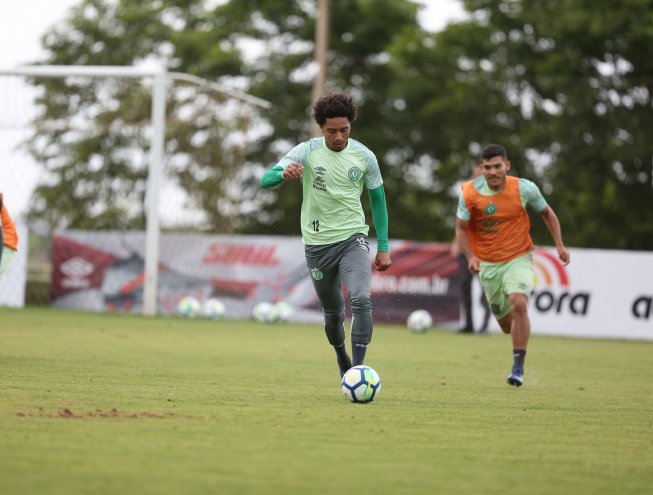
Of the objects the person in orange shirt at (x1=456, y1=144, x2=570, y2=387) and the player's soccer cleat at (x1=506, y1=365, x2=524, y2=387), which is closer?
the player's soccer cleat at (x1=506, y1=365, x2=524, y2=387)

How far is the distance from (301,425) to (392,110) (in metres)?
31.9

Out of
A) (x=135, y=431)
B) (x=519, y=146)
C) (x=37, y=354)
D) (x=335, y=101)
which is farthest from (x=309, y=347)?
(x=519, y=146)

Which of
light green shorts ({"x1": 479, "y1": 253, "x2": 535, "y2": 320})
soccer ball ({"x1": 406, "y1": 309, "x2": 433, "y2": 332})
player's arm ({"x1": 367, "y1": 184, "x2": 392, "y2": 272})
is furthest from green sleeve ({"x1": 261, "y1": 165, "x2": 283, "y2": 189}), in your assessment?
soccer ball ({"x1": 406, "y1": 309, "x2": 433, "y2": 332})

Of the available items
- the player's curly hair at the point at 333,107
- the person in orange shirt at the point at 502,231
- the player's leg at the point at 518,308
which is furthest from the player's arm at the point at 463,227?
the player's curly hair at the point at 333,107

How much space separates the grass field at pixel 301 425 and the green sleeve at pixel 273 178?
65.6 inches

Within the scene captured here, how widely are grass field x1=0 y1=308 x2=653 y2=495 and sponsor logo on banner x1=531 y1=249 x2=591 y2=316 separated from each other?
8.07 meters

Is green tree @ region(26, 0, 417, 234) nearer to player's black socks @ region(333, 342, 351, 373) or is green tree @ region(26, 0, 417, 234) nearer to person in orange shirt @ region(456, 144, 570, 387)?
person in orange shirt @ region(456, 144, 570, 387)

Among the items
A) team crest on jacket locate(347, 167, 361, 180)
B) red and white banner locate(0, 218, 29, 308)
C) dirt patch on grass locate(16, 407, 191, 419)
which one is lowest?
dirt patch on grass locate(16, 407, 191, 419)

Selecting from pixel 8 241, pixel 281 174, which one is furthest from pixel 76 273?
pixel 281 174

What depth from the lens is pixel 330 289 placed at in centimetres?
991

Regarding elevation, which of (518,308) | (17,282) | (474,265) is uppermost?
(474,265)

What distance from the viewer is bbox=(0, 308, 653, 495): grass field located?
5684 mm

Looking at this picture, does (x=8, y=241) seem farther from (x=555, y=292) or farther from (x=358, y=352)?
(x=555, y=292)

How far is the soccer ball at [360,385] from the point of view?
908 centimetres
